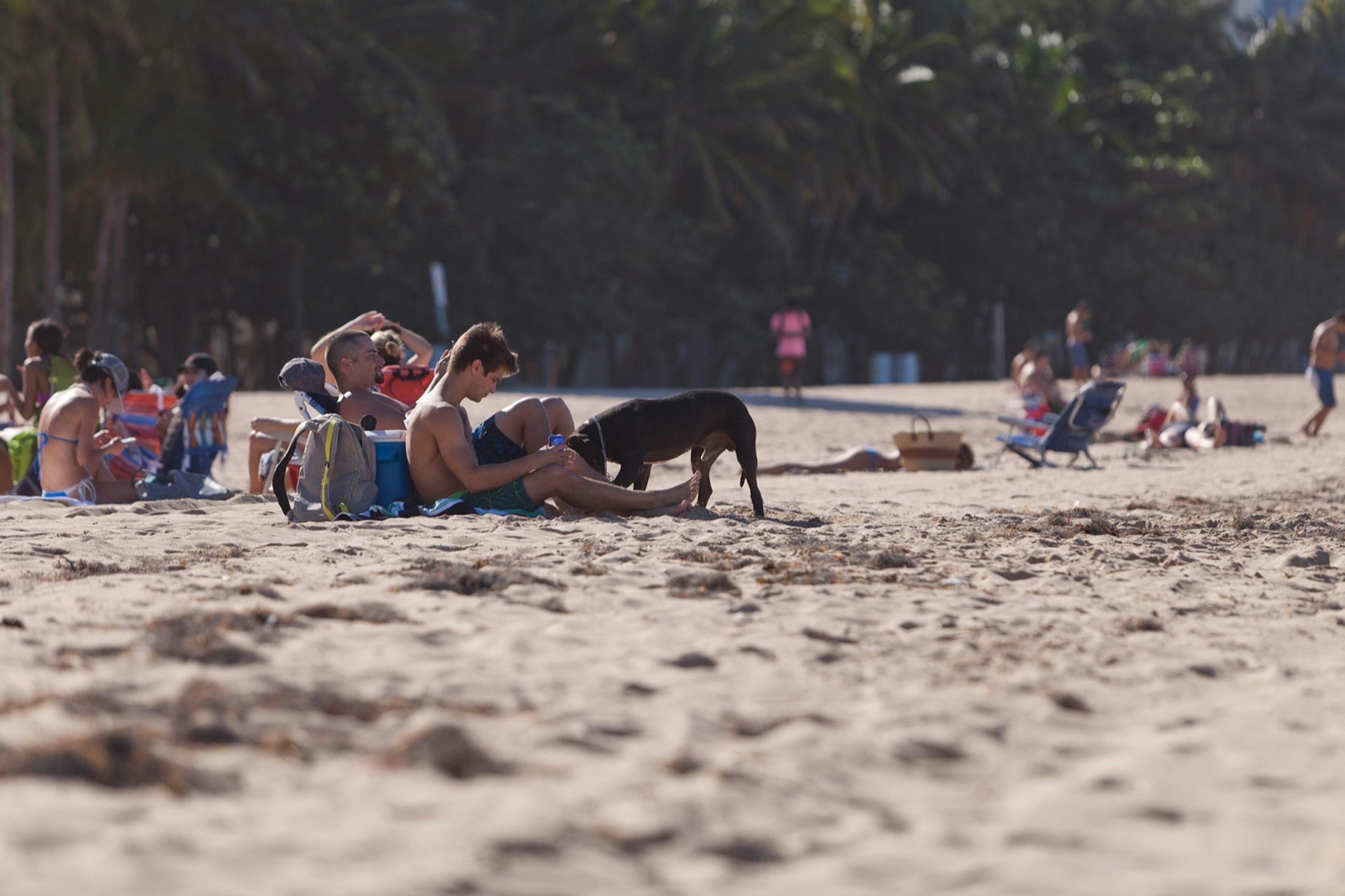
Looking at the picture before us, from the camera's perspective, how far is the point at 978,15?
131 ft

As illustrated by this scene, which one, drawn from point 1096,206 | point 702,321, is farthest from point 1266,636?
point 1096,206

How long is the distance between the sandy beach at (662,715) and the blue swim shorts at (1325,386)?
10056mm

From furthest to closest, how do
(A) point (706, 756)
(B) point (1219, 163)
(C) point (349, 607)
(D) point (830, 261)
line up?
(B) point (1219, 163)
(D) point (830, 261)
(C) point (349, 607)
(A) point (706, 756)

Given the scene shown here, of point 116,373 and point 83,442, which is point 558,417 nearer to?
point 83,442

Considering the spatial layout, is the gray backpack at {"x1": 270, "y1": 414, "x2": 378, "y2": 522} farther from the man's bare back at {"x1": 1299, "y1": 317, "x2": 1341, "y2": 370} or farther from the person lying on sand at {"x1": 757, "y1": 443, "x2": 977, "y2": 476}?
the man's bare back at {"x1": 1299, "y1": 317, "x2": 1341, "y2": 370}

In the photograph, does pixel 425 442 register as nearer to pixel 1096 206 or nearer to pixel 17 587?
pixel 17 587

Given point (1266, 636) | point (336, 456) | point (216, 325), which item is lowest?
point (1266, 636)

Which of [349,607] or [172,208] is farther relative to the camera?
[172,208]

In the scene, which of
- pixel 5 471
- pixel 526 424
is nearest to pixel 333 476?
pixel 526 424

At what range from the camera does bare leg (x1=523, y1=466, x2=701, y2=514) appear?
7207mm

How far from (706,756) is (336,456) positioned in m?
4.16

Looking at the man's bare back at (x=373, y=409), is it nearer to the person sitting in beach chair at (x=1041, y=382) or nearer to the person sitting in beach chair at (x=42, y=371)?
the person sitting in beach chair at (x=42, y=371)

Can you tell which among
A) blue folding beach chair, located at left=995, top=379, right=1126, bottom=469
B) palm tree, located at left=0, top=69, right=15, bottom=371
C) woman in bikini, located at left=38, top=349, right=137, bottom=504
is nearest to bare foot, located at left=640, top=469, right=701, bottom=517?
woman in bikini, located at left=38, top=349, right=137, bottom=504

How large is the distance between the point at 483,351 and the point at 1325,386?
39.2 feet
